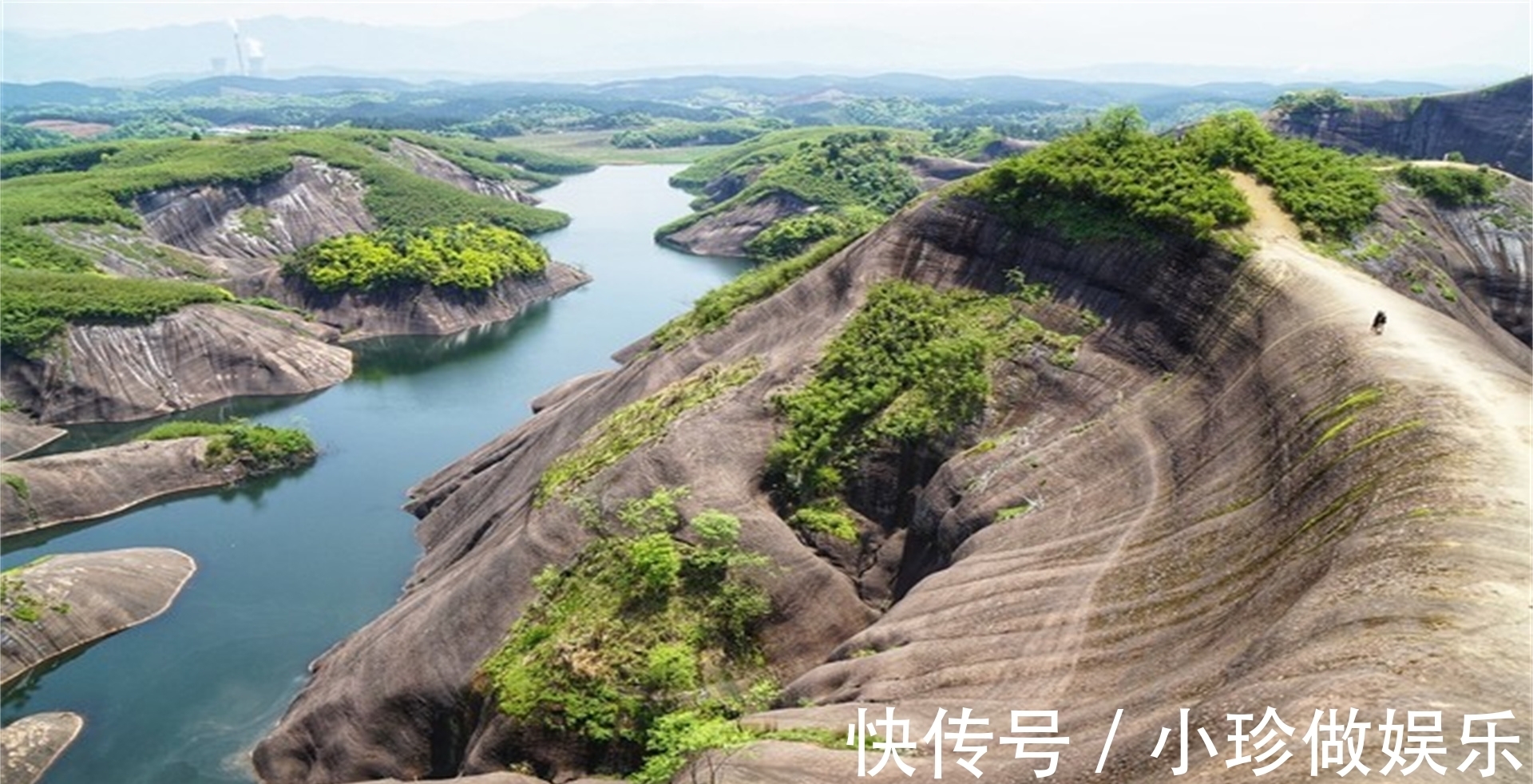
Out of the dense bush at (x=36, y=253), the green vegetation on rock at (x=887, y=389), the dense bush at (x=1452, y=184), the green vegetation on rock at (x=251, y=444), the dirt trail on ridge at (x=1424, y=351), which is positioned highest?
the dense bush at (x=1452, y=184)

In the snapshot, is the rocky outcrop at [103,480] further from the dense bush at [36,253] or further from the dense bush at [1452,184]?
the dense bush at [1452,184]

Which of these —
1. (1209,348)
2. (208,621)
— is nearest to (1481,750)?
(1209,348)

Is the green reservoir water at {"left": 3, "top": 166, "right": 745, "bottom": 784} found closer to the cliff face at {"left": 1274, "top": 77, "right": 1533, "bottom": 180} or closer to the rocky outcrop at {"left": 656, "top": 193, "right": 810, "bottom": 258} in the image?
the rocky outcrop at {"left": 656, "top": 193, "right": 810, "bottom": 258}

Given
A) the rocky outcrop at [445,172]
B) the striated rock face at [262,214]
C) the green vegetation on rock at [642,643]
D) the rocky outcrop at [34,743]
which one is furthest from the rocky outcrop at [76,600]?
the rocky outcrop at [445,172]

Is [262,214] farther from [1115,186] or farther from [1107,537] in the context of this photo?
[1107,537]

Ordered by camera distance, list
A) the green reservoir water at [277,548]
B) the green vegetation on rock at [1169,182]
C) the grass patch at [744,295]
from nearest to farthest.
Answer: the green vegetation on rock at [1169,182] < the green reservoir water at [277,548] < the grass patch at [744,295]

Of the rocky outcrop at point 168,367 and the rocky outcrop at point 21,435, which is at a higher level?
the rocky outcrop at point 168,367

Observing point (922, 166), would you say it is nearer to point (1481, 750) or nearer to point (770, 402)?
point (770, 402)
